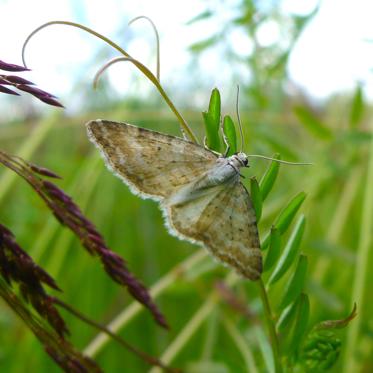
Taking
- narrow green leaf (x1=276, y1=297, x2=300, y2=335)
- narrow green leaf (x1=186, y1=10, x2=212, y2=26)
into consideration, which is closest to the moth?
narrow green leaf (x1=276, y1=297, x2=300, y2=335)

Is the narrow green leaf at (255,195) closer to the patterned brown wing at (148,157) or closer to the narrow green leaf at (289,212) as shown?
the narrow green leaf at (289,212)

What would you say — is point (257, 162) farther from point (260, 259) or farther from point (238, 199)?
point (260, 259)

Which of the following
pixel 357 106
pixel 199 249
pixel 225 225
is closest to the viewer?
pixel 225 225

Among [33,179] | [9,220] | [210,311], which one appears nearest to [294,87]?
[210,311]

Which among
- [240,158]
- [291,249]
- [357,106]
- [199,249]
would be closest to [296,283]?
[291,249]

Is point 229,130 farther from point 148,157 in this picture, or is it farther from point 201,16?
point 201,16

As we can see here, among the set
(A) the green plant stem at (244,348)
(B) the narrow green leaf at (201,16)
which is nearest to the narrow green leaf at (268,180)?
(A) the green plant stem at (244,348)
